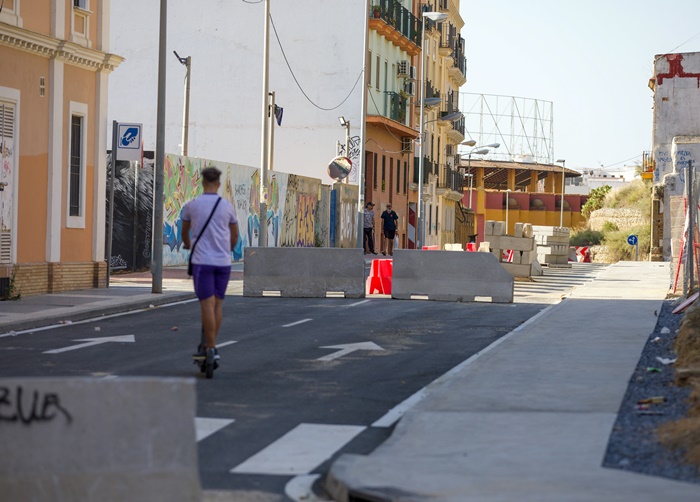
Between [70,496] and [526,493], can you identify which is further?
[526,493]

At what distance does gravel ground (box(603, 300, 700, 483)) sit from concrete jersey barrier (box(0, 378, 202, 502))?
2716 millimetres

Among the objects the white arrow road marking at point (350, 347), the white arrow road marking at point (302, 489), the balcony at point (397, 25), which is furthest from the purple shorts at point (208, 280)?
the balcony at point (397, 25)

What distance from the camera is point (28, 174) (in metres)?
22.5

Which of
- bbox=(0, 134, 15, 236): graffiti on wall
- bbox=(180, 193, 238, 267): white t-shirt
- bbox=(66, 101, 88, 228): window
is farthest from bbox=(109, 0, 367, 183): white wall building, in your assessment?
bbox=(180, 193, 238, 267): white t-shirt

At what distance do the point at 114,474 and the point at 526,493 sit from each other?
207cm

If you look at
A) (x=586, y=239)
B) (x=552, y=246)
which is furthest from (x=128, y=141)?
(x=586, y=239)

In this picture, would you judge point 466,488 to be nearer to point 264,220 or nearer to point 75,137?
point 75,137

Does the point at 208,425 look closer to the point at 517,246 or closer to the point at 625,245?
the point at 517,246

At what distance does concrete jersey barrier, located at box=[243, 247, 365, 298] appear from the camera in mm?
24359

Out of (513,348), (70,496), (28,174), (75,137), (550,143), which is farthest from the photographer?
(550,143)

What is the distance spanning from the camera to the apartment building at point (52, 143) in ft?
71.7

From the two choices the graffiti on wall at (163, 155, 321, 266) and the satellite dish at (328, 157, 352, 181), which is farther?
the satellite dish at (328, 157, 352, 181)

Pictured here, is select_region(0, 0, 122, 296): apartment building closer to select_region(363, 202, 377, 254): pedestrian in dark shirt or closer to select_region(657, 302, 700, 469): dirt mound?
select_region(657, 302, 700, 469): dirt mound

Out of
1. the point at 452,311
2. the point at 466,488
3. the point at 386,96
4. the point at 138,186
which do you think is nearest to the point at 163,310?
the point at 452,311
